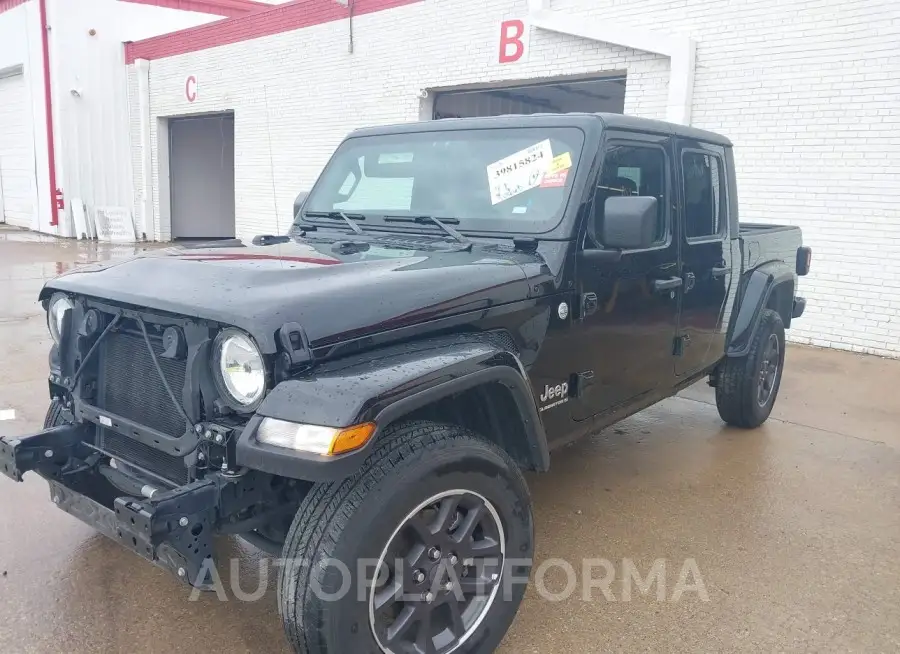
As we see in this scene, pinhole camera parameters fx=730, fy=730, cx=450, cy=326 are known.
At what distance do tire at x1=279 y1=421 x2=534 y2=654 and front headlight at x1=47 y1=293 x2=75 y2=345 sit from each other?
1322 millimetres

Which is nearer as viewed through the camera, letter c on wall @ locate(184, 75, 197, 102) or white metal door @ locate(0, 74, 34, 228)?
letter c on wall @ locate(184, 75, 197, 102)

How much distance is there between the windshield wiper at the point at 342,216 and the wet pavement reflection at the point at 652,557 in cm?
155

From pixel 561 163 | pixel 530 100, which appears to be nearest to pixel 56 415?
pixel 561 163

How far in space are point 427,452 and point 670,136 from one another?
239 cm

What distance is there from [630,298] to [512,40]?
7.47m

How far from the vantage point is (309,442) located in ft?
6.48

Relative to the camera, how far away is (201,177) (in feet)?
57.6

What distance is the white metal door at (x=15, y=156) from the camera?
17.7 meters

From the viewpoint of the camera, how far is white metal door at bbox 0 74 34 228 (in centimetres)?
1767

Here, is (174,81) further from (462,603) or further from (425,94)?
(462,603)

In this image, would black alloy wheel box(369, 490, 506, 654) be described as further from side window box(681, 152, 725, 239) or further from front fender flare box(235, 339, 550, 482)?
side window box(681, 152, 725, 239)

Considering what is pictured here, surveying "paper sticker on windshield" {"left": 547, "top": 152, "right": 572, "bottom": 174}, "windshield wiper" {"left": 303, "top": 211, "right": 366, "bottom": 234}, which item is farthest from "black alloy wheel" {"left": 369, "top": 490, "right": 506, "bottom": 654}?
"windshield wiper" {"left": 303, "top": 211, "right": 366, "bottom": 234}

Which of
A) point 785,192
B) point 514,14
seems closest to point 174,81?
point 514,14

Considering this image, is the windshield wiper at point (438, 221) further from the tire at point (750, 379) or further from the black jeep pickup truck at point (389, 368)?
the tire at point (750, 379)
